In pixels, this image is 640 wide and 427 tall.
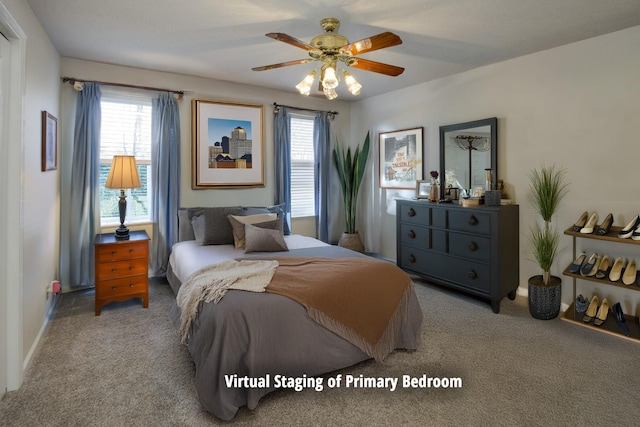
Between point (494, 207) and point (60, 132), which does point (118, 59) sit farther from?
point (494, 207)

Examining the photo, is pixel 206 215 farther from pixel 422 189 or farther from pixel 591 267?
pixel 591 267

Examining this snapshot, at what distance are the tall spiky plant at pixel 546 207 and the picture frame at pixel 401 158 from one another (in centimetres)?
145

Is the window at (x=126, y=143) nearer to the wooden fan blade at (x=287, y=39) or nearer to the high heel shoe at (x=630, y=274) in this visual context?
the wooden fan blade at (x=287, y=39)

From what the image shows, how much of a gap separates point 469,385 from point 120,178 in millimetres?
3449

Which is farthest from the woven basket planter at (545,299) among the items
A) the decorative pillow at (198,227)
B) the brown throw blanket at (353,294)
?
the decorative pillow at (198,227)

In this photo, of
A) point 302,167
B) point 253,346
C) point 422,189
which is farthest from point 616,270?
point 302,167

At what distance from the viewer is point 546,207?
3.23m

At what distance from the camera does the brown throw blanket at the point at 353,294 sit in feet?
7.33

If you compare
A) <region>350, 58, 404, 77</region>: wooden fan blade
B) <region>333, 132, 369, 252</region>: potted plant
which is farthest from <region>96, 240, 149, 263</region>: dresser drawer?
<region>333, 132, 369, 252</region>: potted plant

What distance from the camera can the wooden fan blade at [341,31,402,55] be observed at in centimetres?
217

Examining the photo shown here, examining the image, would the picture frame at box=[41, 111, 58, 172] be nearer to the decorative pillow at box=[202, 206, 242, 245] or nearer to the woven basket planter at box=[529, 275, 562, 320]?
the decorative pillow at box=[202, 206, 242, 245]

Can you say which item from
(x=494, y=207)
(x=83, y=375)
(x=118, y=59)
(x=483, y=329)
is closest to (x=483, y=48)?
(x=494, y=207)

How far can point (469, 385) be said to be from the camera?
2174mm

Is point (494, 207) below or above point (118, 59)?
below
